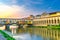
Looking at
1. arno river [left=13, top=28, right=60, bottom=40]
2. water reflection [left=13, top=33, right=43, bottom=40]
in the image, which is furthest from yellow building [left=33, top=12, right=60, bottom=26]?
water reflection [left=13, top=33, right=43, bottom=40]

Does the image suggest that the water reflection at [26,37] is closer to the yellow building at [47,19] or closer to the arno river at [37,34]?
the arno river at [37,34]

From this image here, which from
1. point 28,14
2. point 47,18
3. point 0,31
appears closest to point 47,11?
point 47,18

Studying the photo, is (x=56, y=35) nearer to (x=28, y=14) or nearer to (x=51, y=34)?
(x=51, y=34)

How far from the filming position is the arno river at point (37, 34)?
202 inches

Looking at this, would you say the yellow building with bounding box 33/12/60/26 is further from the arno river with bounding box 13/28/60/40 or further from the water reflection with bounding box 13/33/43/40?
the water reflection with bounding box 13/33/43/40

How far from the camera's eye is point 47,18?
554 centimetres

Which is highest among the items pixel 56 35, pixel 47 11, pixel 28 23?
pixel 47 11

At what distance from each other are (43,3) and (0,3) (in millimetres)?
1252

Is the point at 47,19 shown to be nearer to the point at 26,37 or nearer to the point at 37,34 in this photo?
the point at 37,34

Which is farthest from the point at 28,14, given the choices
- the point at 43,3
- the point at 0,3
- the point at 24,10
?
the point at 0,3

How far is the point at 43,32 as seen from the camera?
216 inches

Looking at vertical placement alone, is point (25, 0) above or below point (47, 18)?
above

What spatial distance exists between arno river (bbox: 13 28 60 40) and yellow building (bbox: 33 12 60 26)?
189mm

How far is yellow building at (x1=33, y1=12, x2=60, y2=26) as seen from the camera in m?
5.45
